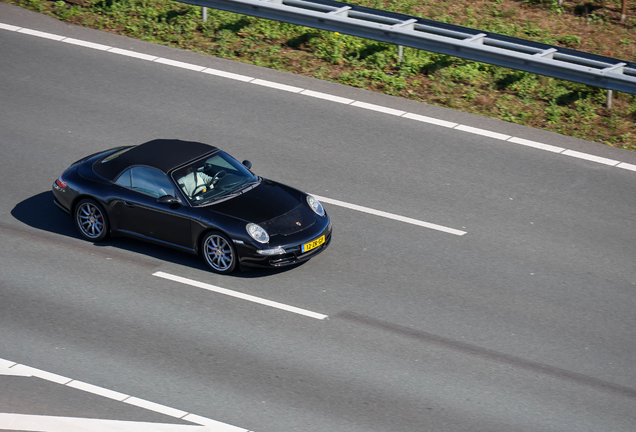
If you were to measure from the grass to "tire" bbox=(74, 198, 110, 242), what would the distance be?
19.0 feet

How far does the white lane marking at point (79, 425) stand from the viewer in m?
7.95

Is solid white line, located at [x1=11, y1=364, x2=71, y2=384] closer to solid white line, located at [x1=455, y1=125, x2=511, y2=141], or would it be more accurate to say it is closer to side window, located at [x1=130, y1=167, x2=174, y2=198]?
side window, located at [x1=130, y1=167, x2=174, y2=198]

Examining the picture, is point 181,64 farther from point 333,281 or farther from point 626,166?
point 626,166

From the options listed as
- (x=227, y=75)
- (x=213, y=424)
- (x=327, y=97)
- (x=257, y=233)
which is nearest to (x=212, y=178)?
(x=257, y=233)

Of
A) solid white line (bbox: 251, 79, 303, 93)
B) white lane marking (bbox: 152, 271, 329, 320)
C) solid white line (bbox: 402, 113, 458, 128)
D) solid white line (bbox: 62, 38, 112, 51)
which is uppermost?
solid white line (bbox: 62, 38, 112, 51)

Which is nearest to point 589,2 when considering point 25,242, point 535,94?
point 535,94

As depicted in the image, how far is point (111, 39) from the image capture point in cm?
1667

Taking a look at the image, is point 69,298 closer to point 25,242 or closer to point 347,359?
point 25,242

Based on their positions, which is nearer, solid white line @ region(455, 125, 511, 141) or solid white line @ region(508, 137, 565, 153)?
solid white line @ region(508, 137, 565, 153)

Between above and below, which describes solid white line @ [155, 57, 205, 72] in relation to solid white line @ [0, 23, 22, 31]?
below

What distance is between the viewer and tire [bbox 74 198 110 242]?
11.2m

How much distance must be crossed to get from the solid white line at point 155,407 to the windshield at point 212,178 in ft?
9.92

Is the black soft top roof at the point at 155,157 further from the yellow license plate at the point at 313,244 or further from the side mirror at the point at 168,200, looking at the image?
the yellow license plate at the point at 313,244

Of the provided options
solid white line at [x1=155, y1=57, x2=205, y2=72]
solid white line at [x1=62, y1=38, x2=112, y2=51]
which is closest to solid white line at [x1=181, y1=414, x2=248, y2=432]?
solid white line at [x1=155, y1=57, x2=205, y2=72]
